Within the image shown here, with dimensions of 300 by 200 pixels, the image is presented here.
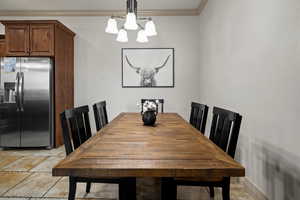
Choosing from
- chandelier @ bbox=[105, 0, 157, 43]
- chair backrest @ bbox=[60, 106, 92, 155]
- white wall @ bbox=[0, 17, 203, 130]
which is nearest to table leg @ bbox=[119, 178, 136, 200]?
chair backrest @ bbox=[60, 106, 92, 155]

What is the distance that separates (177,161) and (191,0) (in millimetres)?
3797

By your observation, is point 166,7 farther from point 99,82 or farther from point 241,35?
point 241,35

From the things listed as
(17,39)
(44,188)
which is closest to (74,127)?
(44,188)

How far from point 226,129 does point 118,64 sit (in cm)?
349

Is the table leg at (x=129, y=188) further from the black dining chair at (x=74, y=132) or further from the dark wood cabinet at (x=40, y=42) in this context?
the dark wood cabinet at (x=40, y=42)

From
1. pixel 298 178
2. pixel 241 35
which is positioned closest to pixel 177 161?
pixel 298 178

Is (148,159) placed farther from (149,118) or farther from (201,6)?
(201,6)

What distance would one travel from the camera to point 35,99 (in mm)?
3867

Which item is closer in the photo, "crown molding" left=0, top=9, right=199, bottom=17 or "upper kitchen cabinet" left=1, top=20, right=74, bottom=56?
"upper kitchen cabinet" left=1, top=20, right=74, bottom=56

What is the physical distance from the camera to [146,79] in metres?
4.72

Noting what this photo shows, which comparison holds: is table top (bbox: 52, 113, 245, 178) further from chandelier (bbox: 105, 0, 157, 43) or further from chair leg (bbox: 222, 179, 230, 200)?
chandelier (bbox: 105, 0, 157, 43)

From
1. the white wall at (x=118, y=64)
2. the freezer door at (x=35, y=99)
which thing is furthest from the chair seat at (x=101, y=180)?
the white wall at (x=118, y=64)

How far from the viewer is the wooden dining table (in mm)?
973

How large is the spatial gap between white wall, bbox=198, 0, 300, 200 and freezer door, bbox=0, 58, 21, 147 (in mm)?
3463
